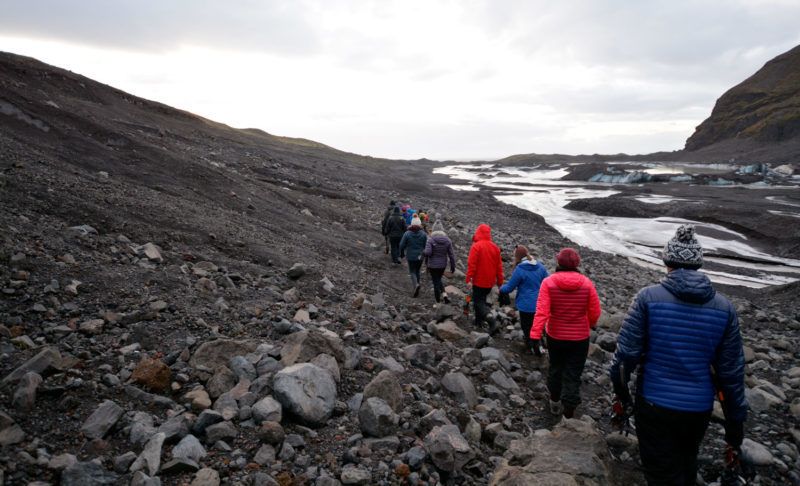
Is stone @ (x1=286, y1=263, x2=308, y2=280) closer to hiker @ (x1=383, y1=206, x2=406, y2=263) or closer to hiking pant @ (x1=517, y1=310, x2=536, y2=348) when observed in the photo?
hiker @ (x1=383, y1=206, x2=406, y2=263)

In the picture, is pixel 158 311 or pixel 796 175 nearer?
pixel 158 311

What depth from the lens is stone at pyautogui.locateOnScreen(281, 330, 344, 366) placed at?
16.1 feet

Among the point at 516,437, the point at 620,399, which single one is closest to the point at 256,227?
the point at 516,437

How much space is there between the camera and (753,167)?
64.0 meters

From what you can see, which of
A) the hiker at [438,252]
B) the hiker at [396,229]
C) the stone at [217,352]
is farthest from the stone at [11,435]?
the hiker at [396,229]

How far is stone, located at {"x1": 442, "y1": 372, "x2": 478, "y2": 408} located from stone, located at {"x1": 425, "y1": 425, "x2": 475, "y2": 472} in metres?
1.09

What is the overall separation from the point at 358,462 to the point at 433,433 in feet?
2.63

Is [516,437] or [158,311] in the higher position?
[158,311]

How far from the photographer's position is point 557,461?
11.7 feet

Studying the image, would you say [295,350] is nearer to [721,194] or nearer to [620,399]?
[620,399]

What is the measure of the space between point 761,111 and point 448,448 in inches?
5977

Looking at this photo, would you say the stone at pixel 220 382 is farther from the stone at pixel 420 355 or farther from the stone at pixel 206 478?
the stone at pixel 420 355

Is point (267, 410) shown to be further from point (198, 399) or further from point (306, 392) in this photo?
point (198, 399)

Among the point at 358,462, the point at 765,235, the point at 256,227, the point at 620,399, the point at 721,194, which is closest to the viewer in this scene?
the point at 358,462
